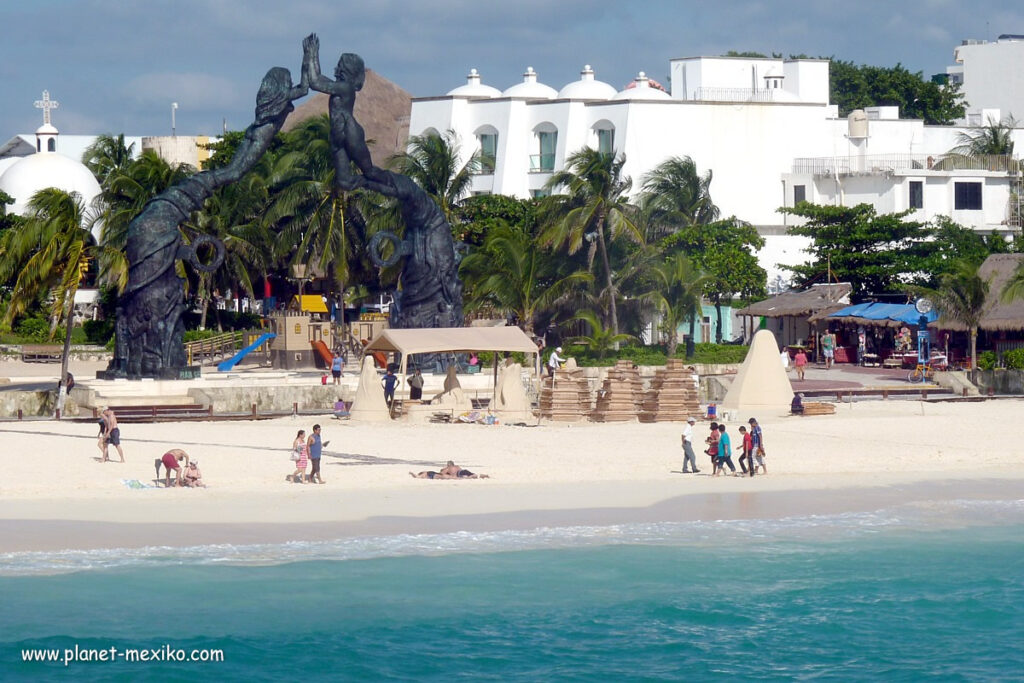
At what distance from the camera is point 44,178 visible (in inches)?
3071

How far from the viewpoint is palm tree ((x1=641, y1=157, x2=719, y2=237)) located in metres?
61.2

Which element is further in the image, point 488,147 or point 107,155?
point 107,155

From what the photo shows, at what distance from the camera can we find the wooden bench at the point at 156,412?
3719 centimetres

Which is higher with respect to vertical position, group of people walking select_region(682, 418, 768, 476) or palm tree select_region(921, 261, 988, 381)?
palm tree select_region(921, 261, 988, 381)

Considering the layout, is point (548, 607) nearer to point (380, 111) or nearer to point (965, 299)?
point (965, 299)

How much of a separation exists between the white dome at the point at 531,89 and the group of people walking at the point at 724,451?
50747 millimetres

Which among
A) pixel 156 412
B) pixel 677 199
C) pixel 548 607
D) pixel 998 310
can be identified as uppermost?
pixel 677 199

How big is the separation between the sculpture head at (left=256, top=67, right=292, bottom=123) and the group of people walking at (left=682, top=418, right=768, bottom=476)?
18138 millimetres

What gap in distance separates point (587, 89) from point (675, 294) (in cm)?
2795

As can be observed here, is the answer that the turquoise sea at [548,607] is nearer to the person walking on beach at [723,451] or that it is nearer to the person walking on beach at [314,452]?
the person walking on beach at [723,451]

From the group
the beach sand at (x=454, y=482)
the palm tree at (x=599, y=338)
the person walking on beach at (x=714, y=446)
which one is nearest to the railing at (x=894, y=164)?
the palm tree at (x=599, y=338)

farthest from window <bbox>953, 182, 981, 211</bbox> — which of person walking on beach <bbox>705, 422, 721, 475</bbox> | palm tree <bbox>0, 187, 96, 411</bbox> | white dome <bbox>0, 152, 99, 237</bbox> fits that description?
white dome <bbox>0, 152, 99, 237</bbox>

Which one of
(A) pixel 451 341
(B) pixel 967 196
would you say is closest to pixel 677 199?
(B) pixel 967 196

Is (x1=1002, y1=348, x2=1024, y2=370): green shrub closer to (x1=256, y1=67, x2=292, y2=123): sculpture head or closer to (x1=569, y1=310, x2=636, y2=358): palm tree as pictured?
(x1=569, y1=310, x2=636, y2=358): palm tree
